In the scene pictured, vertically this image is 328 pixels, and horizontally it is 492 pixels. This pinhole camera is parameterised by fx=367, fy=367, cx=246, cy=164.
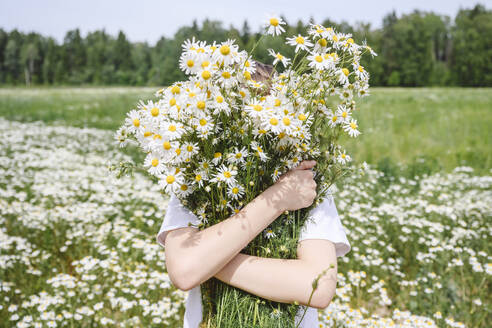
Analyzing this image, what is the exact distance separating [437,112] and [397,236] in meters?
10.5

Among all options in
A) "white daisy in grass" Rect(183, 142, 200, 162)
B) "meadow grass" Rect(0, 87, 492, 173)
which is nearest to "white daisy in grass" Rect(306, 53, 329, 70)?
"white daisy in grass" Rect(183, 142, 200, 162)

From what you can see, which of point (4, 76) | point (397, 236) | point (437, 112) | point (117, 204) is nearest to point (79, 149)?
point (117, 204)

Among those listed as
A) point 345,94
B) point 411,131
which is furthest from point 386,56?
point 345,94

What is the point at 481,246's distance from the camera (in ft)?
12.1

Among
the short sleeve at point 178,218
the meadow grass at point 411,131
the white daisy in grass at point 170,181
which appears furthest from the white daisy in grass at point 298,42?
the meadow grass at point 411,131

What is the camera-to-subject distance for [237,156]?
1.19m

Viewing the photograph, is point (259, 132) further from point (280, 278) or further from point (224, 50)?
point (280, 278)

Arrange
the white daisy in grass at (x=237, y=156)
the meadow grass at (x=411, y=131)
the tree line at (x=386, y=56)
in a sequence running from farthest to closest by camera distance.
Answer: the tree line at (x=386, y=56), the meadow grass at (x=411, y=131), the white daisy in grass at (x=237, y=156)

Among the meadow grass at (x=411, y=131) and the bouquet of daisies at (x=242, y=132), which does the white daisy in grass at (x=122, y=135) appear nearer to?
the bouquet of daisies at (x=242, y=132)

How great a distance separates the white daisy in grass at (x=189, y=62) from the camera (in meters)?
1.12

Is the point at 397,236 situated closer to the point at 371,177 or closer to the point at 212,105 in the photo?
the point at 371,177

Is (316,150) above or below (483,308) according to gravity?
above

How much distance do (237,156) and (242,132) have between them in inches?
3.2

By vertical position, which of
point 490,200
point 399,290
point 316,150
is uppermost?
point 316,150
